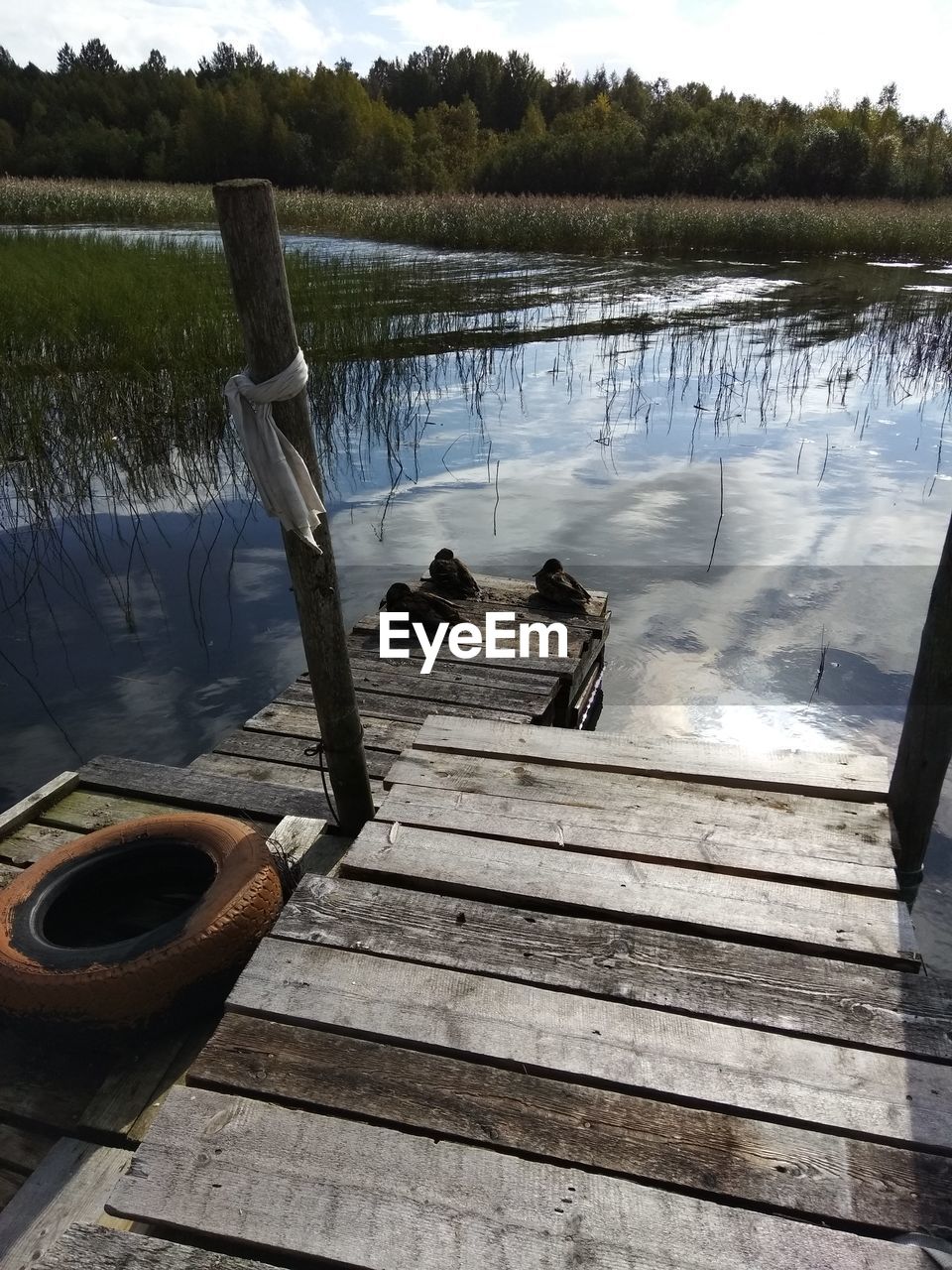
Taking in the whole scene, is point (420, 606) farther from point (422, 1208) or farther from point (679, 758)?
point (422, 1208)

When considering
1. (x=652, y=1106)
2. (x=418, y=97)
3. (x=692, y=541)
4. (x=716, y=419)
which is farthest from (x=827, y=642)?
(x=418, y=97)

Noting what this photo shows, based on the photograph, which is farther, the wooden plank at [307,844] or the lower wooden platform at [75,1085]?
the wooden plank at [307,844]

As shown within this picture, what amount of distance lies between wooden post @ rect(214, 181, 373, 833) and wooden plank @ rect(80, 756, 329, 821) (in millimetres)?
251

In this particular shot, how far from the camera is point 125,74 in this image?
6316 cm

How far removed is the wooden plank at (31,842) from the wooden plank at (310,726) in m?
1.07

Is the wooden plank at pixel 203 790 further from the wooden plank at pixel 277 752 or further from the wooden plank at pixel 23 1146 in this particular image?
the wooden plank at pixel 23 1146

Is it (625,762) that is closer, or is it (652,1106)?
(652,1106)

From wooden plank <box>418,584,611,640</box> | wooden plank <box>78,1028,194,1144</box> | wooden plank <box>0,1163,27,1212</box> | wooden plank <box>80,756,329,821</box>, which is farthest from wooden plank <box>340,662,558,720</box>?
wooden plank <box>0,1163,27,1212</box>

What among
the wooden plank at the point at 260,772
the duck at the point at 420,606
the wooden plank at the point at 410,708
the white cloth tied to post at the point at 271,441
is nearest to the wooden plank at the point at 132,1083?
the wooden plank at the point at 260,772

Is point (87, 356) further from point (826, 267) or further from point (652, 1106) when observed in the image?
point (826, 267)

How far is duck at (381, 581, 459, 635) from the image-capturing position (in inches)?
190

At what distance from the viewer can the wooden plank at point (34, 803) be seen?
120 inches

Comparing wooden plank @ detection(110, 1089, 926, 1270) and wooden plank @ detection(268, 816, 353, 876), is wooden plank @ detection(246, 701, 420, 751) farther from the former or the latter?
wooden plank @ detection(110, 1089, 926, 1270)

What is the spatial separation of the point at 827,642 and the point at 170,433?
587 cm
